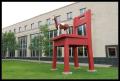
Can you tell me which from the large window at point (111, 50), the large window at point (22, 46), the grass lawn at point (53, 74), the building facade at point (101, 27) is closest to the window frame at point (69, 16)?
the building facade at point (101, 27)

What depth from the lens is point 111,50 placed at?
26109 mm

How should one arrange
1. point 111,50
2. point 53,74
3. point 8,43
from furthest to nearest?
point 8,43, point 111,50, point 53,74

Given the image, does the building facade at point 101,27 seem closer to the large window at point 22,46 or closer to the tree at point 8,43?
the tree at point 8,43

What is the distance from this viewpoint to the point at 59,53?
35938mm

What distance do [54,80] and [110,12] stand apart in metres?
18.9

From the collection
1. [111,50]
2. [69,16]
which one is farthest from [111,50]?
[69,16]

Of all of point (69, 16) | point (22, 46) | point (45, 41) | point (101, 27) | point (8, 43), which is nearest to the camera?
point (101, 27)

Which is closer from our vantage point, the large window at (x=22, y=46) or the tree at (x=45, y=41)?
the tree at (x=45, y=41)

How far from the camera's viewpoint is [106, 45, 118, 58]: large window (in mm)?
25469

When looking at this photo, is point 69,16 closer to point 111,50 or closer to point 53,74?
point 111,50

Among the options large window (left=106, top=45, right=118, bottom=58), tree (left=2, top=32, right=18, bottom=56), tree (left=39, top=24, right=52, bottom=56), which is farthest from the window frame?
tree (left=2, top=32, right=18, bottom=56)

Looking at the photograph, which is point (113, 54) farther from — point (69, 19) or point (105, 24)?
point (69, 19)

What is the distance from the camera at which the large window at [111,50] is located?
2547 cm

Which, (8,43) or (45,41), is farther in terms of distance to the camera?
(8,43)
